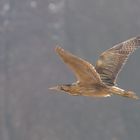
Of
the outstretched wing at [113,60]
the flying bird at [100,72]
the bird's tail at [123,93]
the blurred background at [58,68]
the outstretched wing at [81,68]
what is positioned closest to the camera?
the outstretched wing at [81,68]

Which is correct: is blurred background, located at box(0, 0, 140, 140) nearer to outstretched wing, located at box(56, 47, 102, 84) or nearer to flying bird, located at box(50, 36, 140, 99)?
flying bird, located at box(50, 36, 140, 99)

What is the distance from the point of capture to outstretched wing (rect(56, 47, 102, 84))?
720 centimetres

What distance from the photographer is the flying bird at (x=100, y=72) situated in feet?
24.2

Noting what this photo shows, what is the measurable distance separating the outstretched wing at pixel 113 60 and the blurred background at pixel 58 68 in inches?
658

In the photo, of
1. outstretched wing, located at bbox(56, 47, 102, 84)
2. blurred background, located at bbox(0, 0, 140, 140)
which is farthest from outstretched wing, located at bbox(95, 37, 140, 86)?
blurred background, located at bbox(0, 0, 140, 140)

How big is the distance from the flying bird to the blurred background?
661 inches

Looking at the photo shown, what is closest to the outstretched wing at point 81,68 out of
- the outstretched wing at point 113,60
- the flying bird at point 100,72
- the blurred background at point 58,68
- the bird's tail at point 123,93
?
the flying bird at point 100,72

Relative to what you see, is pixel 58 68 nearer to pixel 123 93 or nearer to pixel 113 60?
pixel 113 60

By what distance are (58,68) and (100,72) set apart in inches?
719

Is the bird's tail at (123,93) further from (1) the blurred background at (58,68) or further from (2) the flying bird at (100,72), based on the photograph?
(1) the blurred background at (58,68)

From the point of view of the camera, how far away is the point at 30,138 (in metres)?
25.5

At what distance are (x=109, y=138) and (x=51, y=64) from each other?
353 centimetres

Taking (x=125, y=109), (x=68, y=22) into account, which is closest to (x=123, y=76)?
(x=125, y=109)

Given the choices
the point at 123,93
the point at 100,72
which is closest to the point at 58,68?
the point at 100,72
